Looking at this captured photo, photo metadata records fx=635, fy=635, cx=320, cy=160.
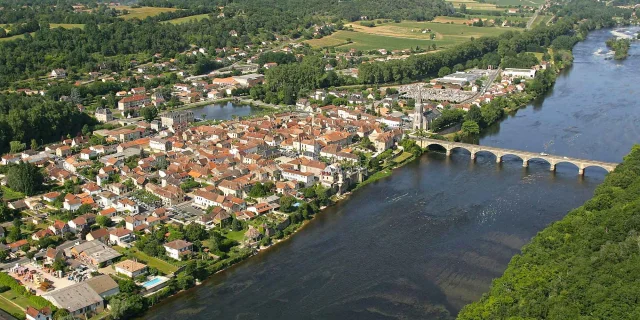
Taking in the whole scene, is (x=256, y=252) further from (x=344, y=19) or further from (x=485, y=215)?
(x=344, y=19)

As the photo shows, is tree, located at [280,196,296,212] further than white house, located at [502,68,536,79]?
No

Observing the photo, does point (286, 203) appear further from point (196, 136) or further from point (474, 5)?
point (474, 5)

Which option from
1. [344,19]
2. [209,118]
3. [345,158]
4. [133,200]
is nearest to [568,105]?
[345,158]

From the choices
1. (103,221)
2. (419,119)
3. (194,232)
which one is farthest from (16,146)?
(419,119)

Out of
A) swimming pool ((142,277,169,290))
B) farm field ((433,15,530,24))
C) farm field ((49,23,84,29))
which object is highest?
farm field ((49,23,84,29))

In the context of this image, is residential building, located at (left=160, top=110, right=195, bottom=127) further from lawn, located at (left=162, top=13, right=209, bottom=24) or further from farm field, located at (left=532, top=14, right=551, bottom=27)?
farm field, located at (left=532, top=14, right=551, bottom=27)

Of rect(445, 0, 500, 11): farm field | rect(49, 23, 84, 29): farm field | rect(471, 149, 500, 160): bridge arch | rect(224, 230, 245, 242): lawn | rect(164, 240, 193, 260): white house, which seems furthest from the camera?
rect(445, 0, 500, 11): farm field

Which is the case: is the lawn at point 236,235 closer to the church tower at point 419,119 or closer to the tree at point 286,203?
the tree at point 286,203

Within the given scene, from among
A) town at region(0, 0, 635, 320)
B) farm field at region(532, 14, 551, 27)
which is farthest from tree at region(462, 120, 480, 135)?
farm field at region(532, 14, 551, 27)
